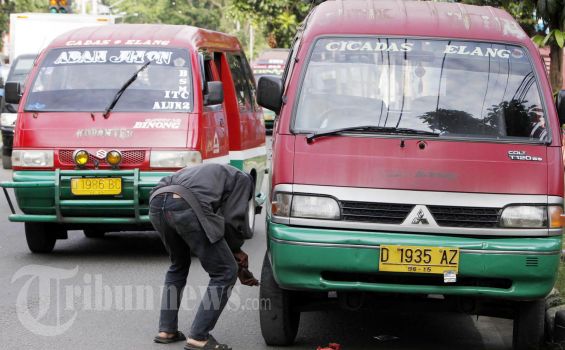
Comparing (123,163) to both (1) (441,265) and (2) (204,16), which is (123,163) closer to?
(1) (441,265)

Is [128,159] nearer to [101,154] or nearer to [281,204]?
[101,154]

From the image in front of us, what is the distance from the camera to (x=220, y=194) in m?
6.95

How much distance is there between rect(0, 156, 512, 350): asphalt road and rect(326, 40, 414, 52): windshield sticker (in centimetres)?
175

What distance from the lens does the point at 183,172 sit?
7.09 metres

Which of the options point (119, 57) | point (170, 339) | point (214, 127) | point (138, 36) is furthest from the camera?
point (138, 36)

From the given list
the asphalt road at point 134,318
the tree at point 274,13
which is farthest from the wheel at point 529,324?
the tree at point 274,13

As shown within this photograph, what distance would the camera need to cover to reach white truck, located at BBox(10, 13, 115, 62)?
88.0ft

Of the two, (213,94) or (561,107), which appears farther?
(213,94)

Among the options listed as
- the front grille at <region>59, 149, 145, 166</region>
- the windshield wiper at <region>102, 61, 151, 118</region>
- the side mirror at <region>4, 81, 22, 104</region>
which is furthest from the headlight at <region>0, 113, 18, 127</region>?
the front grille at <region>59, 149, 145, 166</region>

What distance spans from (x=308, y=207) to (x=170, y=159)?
12.6ft

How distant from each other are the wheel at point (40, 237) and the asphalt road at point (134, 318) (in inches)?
10.1

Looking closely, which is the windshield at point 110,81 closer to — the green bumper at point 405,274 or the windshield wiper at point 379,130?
the windshield wiper at point 379,130

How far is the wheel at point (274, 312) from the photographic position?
719 cm

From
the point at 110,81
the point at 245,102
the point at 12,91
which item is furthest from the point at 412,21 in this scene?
the point at 245,102
